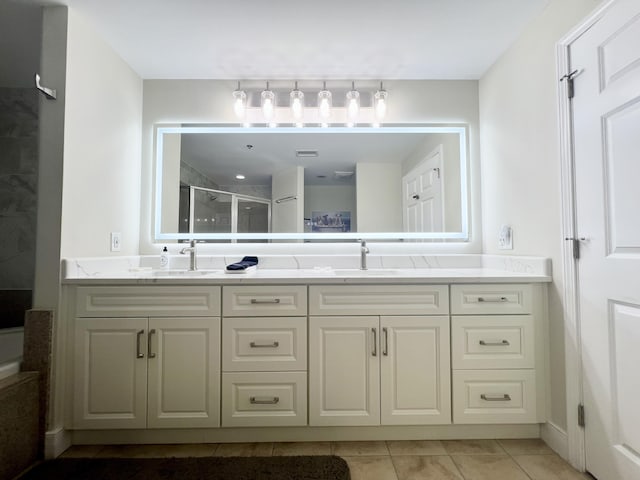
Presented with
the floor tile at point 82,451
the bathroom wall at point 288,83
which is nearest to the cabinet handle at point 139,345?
the floor tile at point 82,451

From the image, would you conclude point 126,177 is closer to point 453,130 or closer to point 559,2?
point 453,130

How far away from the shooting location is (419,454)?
4.97ft

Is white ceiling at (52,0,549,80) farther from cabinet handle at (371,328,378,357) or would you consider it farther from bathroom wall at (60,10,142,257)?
cabinet handle at (371,328,378,357)

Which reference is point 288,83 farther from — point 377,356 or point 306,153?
point 377,356

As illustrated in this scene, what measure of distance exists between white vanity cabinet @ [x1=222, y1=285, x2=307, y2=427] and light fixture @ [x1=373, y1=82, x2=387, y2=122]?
1.37m

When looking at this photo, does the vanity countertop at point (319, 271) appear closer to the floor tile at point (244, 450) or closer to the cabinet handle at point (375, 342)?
the cabinet handle at point (375, 342)

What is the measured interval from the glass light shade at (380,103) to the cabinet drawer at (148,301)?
157 cm

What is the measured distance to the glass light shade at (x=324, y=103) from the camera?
2156 millimetres

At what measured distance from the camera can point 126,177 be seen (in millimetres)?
2037

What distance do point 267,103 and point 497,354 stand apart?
6.70 feet

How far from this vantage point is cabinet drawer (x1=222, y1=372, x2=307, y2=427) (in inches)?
61.2

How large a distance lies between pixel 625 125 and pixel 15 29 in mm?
2934

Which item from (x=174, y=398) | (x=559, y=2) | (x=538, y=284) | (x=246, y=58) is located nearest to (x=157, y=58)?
(x=246, y=58)

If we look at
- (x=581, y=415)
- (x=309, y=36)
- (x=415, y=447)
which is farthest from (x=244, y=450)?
(x=309, y=36)
